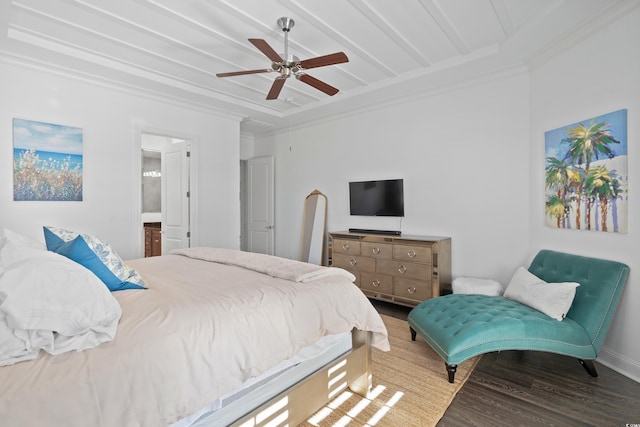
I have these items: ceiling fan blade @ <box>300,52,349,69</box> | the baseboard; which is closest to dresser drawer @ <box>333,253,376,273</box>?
the baseboard

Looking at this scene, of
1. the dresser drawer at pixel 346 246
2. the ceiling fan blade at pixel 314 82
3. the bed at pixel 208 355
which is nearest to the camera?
the bed at pixel 208 355

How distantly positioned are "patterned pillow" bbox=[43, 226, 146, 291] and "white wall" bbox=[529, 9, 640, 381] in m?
3.31

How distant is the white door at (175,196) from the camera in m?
4.60

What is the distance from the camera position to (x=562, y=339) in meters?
2.26

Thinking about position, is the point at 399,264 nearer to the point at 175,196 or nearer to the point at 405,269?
the point at 405,269

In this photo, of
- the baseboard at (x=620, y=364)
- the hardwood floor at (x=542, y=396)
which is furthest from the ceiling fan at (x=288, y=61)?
the baseboard at (x=620, y=364)

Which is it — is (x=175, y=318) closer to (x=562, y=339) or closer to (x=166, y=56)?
(x=562, y=339)

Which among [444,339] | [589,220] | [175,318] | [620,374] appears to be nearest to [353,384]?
[444,339]

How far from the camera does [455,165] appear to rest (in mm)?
3932

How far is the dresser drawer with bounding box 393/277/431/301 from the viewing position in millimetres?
3648

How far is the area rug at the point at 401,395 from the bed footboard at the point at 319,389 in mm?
95

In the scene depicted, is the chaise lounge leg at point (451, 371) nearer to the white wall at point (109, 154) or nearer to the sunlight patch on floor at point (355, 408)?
the sunlight patch on floor at point (355, 408)

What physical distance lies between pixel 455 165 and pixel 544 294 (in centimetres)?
183

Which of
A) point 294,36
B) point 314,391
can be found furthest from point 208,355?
point 294,36
